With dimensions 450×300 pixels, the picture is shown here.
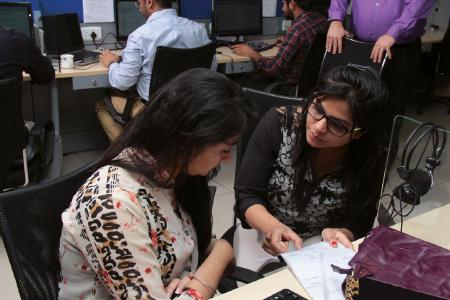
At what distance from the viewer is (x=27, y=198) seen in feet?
3.18

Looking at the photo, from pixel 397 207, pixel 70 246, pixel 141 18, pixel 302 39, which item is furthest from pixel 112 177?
pixel 141 18

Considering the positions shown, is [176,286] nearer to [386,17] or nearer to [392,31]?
[392,31]

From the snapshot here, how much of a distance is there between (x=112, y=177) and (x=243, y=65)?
2558mm

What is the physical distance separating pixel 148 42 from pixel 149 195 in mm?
1840

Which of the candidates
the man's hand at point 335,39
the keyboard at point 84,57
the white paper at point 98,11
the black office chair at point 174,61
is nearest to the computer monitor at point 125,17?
the white paper at point 98,11

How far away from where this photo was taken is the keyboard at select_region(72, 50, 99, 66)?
2924 millimetres

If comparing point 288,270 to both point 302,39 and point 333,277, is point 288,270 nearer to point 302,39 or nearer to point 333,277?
point 333,277

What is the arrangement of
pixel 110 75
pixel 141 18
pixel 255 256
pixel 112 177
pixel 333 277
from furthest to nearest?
pixel 141 18 → pixel 110 75 → pixel 255 256 → pixel 333 277 → pixel 112 177

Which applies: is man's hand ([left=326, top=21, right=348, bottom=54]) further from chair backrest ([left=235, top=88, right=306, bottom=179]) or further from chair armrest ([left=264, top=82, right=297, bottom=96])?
chair backrest ([left=235, top=88, right=306, bottom=179])

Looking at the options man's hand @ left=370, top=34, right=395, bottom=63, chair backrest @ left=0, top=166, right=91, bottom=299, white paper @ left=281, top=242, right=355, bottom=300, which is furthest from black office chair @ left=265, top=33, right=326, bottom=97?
chair backrest @ left=0, top=166, right=91, bottom=299

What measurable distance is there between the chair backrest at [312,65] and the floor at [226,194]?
638 mm

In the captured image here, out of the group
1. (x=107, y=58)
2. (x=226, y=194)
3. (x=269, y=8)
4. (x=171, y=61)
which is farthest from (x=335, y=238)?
(x=269, y=8)

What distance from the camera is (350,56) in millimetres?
2646

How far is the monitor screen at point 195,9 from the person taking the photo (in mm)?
3656
